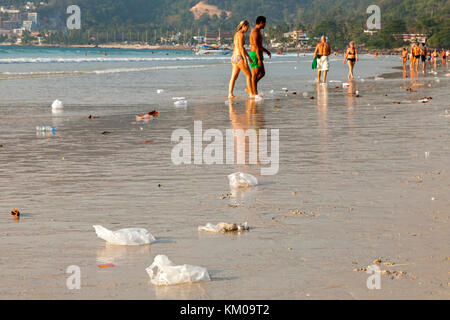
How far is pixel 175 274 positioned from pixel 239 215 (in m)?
2.06

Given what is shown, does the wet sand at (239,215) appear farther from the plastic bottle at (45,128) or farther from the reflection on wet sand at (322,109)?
the plastic bottle at (45,128)

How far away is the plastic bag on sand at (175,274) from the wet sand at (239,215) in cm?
6

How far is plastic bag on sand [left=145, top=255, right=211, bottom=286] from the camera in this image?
5188mm

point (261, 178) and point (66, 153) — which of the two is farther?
point (66, 153)

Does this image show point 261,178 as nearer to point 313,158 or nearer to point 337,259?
point 313,158

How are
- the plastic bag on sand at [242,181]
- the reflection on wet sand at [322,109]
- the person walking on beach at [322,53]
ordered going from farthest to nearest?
the person walking on beach at [322,53]
the reflection on wet sand at [322,109]
the plastic bag on sand at [242,181]

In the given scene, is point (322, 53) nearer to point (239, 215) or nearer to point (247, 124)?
point (247, 124)

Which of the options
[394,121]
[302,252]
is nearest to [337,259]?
[302,252]

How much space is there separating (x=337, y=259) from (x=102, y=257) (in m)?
1.82

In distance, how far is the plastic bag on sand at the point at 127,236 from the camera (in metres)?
6.22

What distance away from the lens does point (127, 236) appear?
20.5 feet

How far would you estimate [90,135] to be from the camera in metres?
13.9

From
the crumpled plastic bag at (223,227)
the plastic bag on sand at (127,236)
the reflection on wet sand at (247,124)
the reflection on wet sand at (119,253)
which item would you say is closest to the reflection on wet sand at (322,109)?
the reflection on wet sand at (247,124)

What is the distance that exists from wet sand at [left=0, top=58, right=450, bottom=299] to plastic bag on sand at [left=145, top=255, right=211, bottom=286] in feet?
0.21
